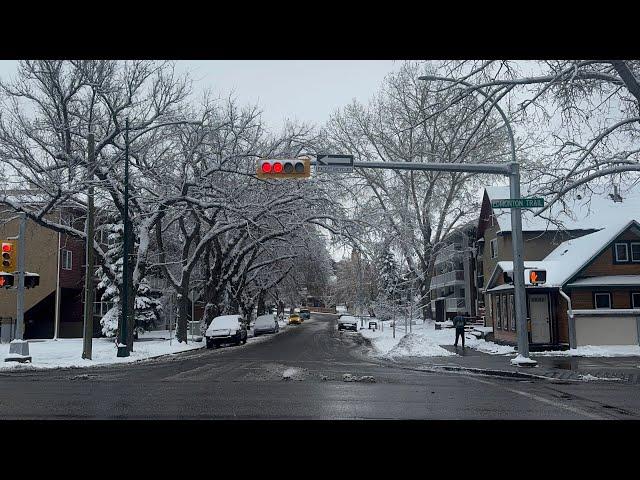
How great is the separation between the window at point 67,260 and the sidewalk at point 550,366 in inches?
1156

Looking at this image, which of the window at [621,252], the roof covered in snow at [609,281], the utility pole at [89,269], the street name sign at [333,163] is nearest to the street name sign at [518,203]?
the street name sign at [333,163]

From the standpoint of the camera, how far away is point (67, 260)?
4853 cm

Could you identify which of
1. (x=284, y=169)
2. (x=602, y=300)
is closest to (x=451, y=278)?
(x=602, y=300)

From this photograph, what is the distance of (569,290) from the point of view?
102ft

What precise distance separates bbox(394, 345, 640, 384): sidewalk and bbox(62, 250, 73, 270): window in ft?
96.4

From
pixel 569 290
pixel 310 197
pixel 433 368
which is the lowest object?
pixel 433 368

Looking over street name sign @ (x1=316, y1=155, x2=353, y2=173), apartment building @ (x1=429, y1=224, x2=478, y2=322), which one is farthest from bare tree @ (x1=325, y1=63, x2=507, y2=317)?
street name sign @ (x1=316, y1=155, x2=353, y2=173)

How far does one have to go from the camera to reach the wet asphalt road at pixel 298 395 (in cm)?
1194
